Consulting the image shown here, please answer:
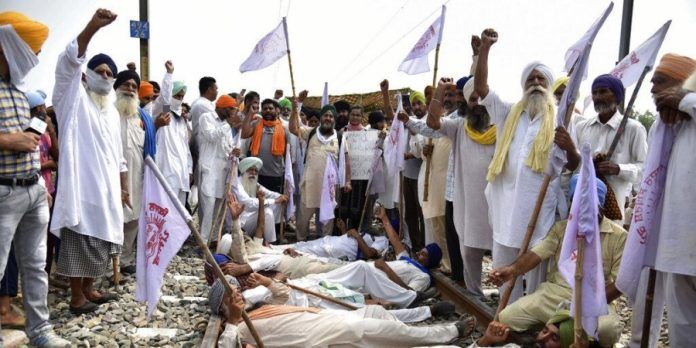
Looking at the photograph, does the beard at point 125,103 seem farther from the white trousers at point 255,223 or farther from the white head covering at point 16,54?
the white head covering at point 16,54

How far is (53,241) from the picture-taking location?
17.8 feet

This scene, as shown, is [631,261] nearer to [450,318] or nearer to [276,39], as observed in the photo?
[450,318]

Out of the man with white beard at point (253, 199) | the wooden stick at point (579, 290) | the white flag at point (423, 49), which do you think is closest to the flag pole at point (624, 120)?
the wooden stick at point (579, 290)

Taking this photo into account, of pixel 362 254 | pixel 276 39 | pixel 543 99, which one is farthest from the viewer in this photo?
pixel 276 39

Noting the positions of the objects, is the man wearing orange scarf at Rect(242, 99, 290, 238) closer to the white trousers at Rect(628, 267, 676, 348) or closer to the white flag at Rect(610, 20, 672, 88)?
the white flag at Rect(610, 20, 672, 88)

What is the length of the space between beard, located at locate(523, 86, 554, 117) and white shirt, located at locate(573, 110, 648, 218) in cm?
49

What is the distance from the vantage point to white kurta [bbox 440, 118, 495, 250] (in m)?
5.39

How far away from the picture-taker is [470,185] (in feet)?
18.0

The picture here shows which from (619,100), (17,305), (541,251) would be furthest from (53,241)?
(619,100)

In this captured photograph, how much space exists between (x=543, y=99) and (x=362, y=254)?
11.7 ft

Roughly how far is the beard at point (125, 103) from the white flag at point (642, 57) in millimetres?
4997

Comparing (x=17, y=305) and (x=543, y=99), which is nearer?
(x=543, y=99)

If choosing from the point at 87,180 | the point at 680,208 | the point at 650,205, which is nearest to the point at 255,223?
the point at 87,180

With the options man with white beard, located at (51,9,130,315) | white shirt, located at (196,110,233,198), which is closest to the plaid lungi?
man with white beard, located at (51,9,130,315)
